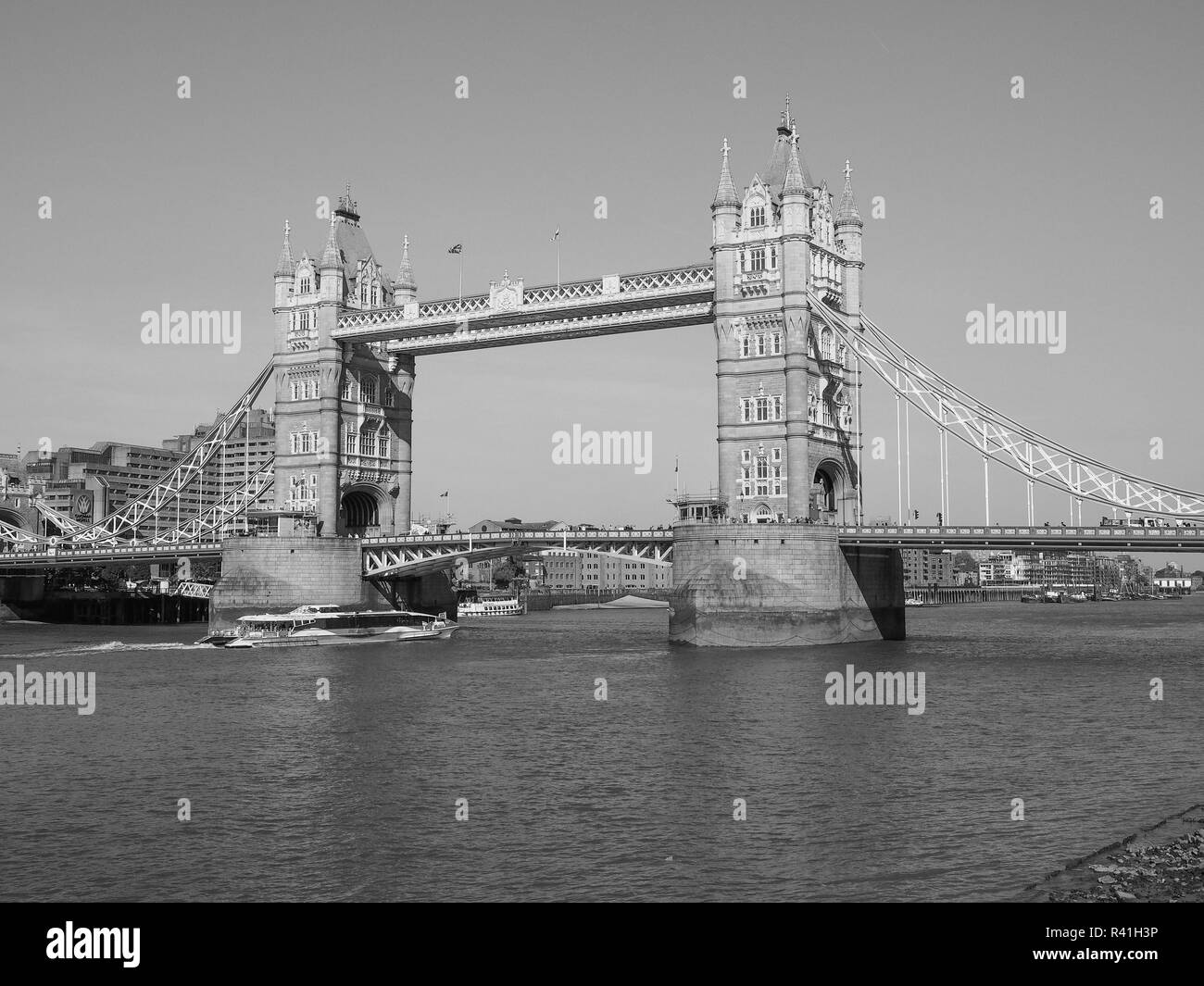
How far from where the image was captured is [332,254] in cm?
10031

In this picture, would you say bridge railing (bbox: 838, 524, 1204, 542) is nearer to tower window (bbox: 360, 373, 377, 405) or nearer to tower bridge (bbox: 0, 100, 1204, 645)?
tower bridge (bbox: 0, 100, 1204, 645)

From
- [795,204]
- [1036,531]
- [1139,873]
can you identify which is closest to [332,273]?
[795,204]

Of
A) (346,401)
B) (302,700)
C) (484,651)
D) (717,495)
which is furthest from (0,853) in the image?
(346,401)

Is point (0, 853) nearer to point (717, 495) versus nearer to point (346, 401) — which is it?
point (717, 495)

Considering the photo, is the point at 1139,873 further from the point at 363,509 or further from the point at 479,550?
the point at 363,509

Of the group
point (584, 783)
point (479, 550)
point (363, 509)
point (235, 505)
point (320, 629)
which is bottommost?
point (584, 783)

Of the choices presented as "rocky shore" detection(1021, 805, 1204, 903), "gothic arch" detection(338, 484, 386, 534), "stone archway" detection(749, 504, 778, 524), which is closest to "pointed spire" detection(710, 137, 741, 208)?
"stone archway" detection(749, 504, 778, 524)

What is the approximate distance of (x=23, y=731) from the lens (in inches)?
1683

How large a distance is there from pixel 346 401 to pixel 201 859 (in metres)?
76.1

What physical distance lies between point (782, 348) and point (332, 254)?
129 ft

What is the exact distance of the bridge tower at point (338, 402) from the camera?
98062 millimetres

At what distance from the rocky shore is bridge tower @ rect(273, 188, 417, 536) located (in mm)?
79591

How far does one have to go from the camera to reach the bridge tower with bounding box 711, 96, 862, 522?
78375mm

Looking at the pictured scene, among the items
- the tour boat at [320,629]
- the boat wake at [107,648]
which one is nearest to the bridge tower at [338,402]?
the tour boat at [320,629]
